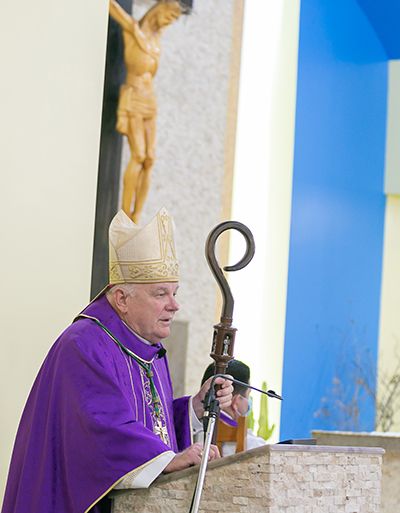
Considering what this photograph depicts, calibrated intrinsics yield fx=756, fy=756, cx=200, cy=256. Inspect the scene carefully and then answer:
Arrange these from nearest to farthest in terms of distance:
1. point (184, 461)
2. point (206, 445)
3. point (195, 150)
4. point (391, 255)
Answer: point (206, 445) < point (184, 461) < point (195, 150) < point (391, 255)

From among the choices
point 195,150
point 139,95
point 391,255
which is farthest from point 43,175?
point 391,255

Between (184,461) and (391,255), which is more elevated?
(391,255)

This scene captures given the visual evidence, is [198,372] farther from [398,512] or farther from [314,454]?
[314,454]

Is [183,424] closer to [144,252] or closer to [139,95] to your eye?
[144,252]

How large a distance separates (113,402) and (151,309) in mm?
416

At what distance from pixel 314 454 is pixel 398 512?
2.34 m

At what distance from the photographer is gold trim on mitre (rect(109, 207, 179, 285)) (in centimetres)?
243

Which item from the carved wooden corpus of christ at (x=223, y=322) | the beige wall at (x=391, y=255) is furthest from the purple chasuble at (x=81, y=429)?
the beige wall at (x=391, y=255)

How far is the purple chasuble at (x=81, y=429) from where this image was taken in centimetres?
199

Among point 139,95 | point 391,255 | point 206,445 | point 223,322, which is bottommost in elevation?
point 206,445

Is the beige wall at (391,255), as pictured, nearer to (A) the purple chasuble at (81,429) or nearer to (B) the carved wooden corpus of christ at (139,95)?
(B) the carved wooden corpus of christ at (139,95)

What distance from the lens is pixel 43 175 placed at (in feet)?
9.13

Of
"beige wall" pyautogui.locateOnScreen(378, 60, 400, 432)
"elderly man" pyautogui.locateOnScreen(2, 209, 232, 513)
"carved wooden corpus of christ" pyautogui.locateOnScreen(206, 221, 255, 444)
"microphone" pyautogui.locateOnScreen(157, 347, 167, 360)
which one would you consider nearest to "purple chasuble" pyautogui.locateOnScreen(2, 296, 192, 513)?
"elderly man" pyautogui.locateOnScreen(2, 209, 232, 513)

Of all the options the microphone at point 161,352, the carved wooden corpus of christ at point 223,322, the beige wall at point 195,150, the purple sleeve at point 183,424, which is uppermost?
the beige wall at point 195,150
